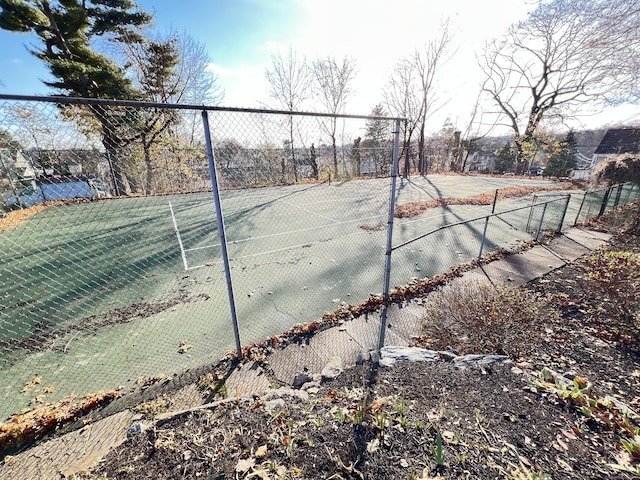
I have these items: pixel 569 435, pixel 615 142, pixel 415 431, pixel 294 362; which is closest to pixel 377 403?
pixel 415 431

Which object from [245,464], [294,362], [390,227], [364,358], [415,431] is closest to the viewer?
[245,464]

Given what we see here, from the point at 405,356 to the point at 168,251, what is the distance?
7.52 m

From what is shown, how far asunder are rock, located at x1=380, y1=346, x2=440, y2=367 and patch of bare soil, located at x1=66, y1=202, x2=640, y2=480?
0.34ft

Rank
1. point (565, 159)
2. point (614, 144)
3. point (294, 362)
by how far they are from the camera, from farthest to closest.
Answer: point (614, 144)
point (565, 159)
point (294, 362)

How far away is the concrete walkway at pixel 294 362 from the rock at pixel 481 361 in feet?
3.26

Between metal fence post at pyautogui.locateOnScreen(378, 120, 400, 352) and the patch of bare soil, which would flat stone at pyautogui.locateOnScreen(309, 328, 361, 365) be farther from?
the patch of bare soil

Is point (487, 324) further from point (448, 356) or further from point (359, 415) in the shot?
point (359, 415)

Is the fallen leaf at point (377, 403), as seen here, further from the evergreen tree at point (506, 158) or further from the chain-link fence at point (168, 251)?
the evergreen tree at point (506, 158)

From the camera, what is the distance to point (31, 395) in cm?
311

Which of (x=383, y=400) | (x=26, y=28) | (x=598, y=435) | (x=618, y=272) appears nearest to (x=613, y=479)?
(x=598, y=435)

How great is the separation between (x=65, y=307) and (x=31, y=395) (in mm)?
2468

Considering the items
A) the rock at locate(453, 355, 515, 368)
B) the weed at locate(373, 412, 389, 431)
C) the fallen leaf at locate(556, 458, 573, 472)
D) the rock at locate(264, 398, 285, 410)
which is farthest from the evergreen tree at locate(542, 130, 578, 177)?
the rock at locate(264, 398, 285, 410)

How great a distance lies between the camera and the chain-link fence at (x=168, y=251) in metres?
3.25

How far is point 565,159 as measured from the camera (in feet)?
101
